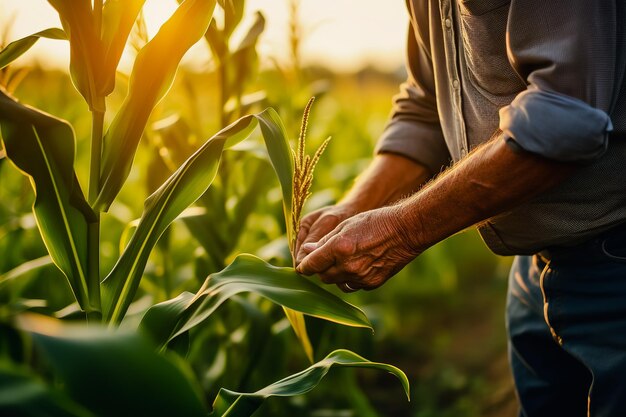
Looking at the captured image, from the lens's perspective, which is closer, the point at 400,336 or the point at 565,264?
the point at 565,264

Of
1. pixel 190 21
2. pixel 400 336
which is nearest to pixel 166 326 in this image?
pixel 190 21

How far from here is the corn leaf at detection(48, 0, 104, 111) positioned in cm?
115

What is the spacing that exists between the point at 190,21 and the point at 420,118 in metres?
0.75

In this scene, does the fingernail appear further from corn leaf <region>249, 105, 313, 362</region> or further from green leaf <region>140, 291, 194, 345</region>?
green leaf <region>140, 291, 194, 345</region>

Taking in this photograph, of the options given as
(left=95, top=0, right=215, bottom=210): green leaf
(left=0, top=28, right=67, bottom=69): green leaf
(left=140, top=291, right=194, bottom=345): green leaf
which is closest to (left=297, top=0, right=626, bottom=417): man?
(left=140, top=291, right=194, bottom=345): green leaf

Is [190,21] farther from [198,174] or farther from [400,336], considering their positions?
[400,336]

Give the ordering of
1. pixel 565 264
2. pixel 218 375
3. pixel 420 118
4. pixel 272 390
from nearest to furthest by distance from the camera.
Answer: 1. pixel 272 390
2. pixel 565 264
3. pixel 420 118
4. pixel 218 375

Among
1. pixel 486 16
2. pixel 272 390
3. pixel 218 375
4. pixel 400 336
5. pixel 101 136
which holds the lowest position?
pixel 400 336

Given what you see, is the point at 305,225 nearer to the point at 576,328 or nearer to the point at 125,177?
the point at 125,177

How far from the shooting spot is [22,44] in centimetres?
126

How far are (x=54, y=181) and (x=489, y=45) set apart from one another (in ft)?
2.83

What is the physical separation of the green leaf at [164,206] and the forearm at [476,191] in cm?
36

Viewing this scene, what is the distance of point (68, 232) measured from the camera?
4.07ft

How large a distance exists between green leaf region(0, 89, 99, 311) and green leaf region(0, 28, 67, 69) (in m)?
0.18
